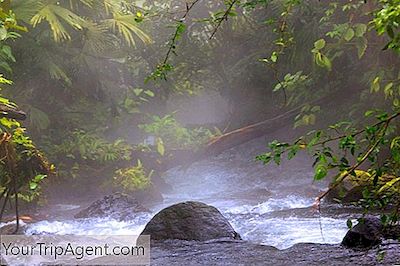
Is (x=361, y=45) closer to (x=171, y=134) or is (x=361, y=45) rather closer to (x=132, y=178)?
(x=132, y=178)

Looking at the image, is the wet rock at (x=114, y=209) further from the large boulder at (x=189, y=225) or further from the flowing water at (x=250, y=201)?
the large boulder at (x=189, y=225)

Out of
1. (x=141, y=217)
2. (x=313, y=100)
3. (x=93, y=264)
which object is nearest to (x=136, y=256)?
(x=93, y=264)

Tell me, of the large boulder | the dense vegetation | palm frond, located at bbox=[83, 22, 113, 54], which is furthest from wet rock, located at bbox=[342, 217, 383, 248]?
palm frond, located at bbox=[83, 22, 113, 54]

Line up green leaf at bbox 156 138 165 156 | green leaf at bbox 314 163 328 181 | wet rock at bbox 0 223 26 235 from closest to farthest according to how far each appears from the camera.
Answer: green leaf at bbox 314 163 328 181
wet rock at bbox 0 223 26 235
green leaf at bbox 156 138 165 156

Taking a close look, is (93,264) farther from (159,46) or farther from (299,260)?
(159,46)

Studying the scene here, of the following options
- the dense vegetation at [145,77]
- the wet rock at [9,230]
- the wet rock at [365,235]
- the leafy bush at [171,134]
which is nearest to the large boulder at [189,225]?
the wet rock at [365,235]

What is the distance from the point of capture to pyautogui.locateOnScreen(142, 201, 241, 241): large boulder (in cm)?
395

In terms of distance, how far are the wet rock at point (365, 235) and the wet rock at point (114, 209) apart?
3346 mm

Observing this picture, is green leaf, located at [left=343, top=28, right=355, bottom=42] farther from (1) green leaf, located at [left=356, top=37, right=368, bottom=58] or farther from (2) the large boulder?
(2) the large boulder

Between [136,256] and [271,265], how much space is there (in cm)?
102

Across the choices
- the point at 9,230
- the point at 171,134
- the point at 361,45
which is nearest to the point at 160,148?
the point at 171,134

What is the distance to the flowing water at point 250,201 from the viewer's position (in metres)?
4.54

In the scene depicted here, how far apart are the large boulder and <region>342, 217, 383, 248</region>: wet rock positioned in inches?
42.0

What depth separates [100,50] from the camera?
29.6 ft
